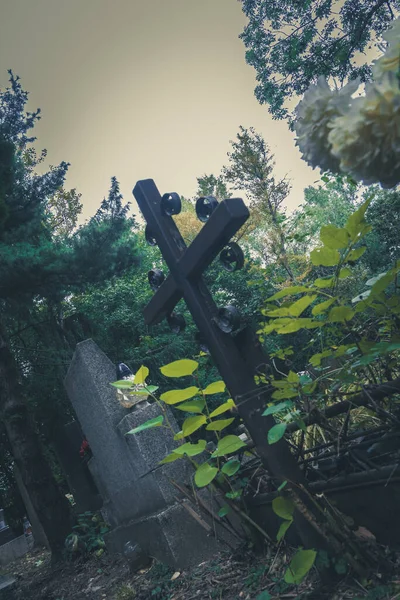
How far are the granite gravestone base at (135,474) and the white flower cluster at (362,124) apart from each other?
95.0 inches

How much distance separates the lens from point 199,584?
2465mm

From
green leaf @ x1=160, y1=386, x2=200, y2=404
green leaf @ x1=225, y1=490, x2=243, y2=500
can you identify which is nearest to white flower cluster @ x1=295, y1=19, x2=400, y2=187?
green leaf @ x1=160, y1=386, x2=200, y2=404

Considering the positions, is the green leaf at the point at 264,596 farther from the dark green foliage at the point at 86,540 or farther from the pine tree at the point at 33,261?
the pine tree at the point at 33,261

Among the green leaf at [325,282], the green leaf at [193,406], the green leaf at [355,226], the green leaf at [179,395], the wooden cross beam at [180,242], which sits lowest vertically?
the green leaf at [193,406]

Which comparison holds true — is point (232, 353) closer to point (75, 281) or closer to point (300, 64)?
point (75, 281)

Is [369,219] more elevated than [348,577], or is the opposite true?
[369,219]

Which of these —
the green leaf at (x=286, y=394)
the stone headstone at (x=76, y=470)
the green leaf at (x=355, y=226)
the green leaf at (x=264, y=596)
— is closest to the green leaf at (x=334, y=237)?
the green leaf at (x=355, y=226)

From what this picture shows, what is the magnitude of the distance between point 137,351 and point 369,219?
991 centimetres

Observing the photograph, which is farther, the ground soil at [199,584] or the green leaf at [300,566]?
the ground soil at [199,584]

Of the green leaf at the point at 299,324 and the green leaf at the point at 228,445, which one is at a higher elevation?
the green leaf at the point at 299,324

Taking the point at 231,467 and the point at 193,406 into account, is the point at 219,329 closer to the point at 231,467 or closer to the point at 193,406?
the point at 193,406

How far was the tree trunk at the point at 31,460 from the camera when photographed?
6230mm

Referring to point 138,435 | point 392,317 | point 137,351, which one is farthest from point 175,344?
point 392,317

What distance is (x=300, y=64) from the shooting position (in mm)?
11156
